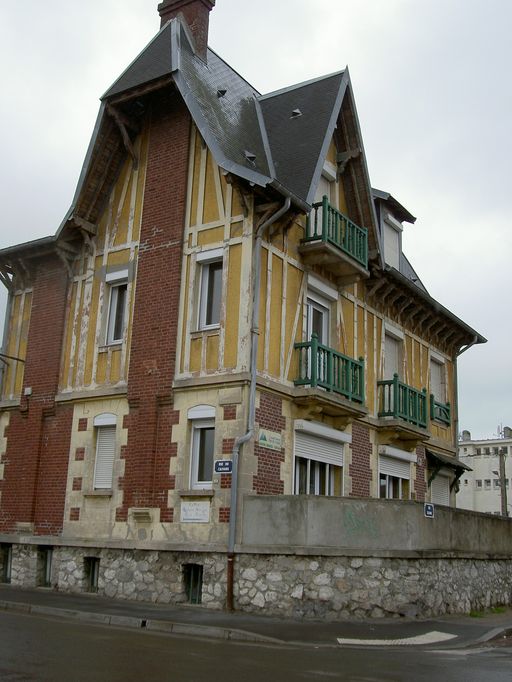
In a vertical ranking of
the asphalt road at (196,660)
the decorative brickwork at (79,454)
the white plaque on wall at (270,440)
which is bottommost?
the asphalt road at (196,660)

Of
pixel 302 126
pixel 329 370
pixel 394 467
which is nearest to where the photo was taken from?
pixel 329 370

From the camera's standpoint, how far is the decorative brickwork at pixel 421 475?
69.8ft

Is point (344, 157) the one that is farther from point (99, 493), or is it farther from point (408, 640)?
point (408, 640)

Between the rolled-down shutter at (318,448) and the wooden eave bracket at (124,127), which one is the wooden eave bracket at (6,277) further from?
the rolled-down shutter at (318,448)

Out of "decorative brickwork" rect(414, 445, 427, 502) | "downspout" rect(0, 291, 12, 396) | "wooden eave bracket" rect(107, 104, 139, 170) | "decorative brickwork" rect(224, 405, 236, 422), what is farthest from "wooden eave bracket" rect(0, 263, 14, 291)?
"decorative brickwork" rect(414, 445, 427, 502)

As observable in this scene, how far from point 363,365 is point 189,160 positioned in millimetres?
5762

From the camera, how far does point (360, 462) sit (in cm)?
1830

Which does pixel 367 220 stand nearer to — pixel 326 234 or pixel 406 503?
pixel 326 234

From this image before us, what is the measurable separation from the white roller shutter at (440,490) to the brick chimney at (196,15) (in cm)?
1307

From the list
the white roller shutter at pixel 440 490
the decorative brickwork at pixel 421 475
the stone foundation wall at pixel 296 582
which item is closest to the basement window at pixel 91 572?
the stone foundation wall at pixel 296 582

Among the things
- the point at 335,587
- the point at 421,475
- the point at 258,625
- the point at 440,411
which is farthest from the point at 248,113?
the point at 258,625

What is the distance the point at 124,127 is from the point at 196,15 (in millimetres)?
3874

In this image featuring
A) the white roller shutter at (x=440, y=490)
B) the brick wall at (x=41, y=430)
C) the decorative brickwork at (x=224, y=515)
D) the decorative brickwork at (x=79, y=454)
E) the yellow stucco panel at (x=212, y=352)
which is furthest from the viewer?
the white roller shutter at (x=440, y=490)

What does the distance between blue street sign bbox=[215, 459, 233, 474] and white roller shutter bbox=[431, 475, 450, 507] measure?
10154 mm
